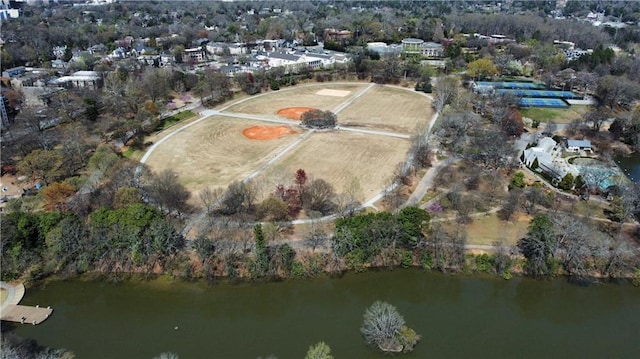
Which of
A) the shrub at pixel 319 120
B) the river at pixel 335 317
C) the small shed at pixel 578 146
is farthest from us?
the shrub at pixel 319 120

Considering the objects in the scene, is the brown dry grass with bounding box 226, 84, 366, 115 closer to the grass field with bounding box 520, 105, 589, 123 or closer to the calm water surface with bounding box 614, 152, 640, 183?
the grass field with bounding box 520, 105, 589, 123

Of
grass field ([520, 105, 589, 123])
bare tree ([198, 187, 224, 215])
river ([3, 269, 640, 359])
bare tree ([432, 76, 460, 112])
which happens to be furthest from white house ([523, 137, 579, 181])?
bare tree ([198, 187, 224, 215])

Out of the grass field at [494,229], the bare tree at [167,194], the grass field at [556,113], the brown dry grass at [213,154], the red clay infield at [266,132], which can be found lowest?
the grass field at [556,113]

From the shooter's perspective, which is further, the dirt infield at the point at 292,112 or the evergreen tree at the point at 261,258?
the dirt infield at the point at 292,112

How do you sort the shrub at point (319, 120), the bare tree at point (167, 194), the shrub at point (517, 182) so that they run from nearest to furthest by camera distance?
the bare tree at point (167, 194) → the shrub at point (517, 182) → the shrub at point (319, 120)

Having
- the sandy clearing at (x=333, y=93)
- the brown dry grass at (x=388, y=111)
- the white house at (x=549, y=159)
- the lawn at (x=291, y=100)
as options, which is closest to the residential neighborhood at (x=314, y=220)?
the white house at (x=549, y=159)

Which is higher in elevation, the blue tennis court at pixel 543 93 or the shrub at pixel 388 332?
the shrub at pixel 388 332

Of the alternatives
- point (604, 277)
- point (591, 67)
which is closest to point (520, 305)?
point (604, 277)

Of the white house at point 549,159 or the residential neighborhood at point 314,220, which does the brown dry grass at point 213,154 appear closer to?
the residential neighborhood at point 314,220
